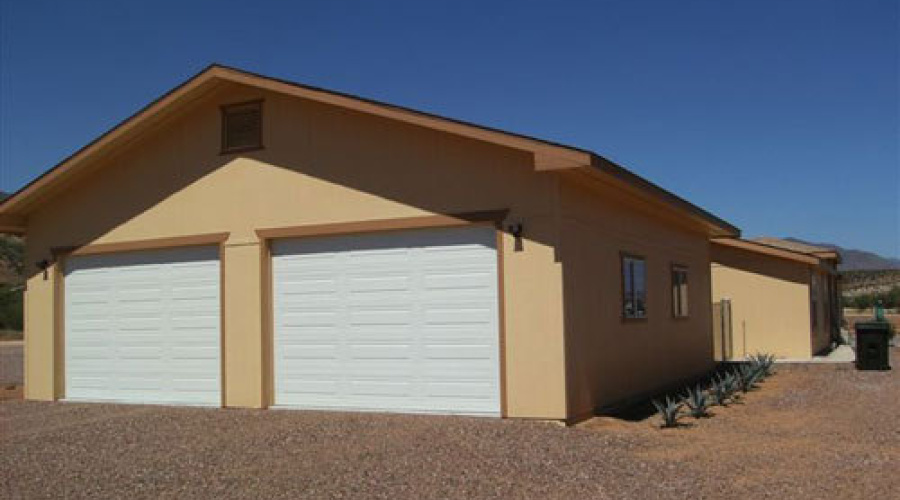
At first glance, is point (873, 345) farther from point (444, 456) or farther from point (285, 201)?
point (444, 456)

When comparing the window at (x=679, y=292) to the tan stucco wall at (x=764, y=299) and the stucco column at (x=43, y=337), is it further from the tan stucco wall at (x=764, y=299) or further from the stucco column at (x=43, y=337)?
the stucco column at (x=43, y=337)

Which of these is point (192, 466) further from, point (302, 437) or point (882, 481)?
point (882, 481)

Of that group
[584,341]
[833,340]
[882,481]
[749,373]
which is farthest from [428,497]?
[833,340]

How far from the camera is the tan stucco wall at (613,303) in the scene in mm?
11328

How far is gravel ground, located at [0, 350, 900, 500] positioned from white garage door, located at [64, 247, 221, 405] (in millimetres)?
1080

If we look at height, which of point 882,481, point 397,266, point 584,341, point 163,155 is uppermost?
point 163,155

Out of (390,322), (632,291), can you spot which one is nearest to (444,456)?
(390,322)

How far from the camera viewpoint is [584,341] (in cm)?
1157

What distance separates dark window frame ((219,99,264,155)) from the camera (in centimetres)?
1317

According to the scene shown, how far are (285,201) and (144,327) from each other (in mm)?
3269

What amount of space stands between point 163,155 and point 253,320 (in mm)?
3035

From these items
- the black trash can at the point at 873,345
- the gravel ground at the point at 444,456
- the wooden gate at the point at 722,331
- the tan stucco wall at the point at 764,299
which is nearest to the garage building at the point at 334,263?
the gravel ground at the point at 444,456

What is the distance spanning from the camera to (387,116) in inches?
453

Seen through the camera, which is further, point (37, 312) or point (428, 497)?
point (37, 312)
